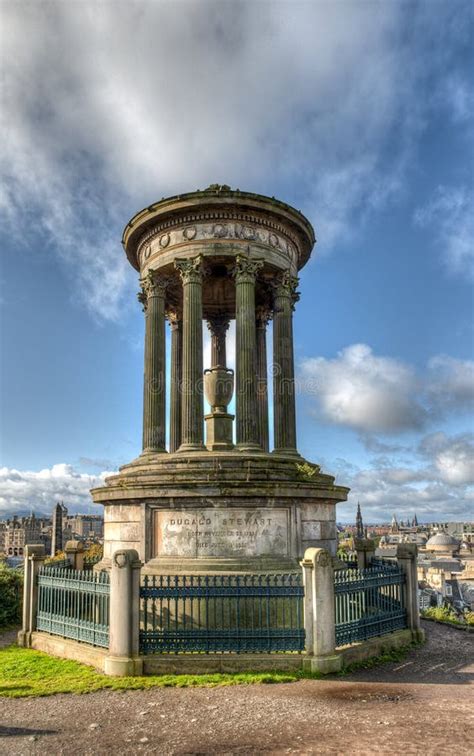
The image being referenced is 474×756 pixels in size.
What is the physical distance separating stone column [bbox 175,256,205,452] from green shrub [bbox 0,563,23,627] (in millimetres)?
7582

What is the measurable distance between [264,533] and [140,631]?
4.16m

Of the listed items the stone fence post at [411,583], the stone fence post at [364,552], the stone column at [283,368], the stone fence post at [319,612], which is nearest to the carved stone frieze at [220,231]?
the stone column at [283,368]

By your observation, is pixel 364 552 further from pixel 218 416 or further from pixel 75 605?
pixel 75 605

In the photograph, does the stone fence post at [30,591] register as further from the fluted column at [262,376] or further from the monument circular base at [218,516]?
the fluted column at [262,376]

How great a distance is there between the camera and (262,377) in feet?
77.6

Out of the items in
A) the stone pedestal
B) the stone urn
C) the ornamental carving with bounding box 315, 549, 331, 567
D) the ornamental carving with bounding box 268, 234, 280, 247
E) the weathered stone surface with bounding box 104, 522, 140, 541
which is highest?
the ornamental carving with bounding box 268, 234, 280, 247

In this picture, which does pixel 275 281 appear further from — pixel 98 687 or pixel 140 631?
pixel 98 687

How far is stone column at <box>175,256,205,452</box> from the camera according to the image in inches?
726

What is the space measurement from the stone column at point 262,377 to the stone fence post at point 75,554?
→ 23.7 ft

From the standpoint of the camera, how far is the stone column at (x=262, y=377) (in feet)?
75.7

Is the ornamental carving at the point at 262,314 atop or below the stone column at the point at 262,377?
atop

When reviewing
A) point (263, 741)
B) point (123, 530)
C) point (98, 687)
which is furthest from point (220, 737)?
point (123, 530)

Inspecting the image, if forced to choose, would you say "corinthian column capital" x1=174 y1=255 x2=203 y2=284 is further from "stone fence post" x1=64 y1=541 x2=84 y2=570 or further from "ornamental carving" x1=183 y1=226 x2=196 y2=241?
"stone fence post" x1=64 y1=541 x2=84 y2=570

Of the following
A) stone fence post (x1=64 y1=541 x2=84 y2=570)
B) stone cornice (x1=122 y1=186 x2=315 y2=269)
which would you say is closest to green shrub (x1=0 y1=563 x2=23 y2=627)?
stone fence post (x1=64 y1=541 x2=84 y2=570)
